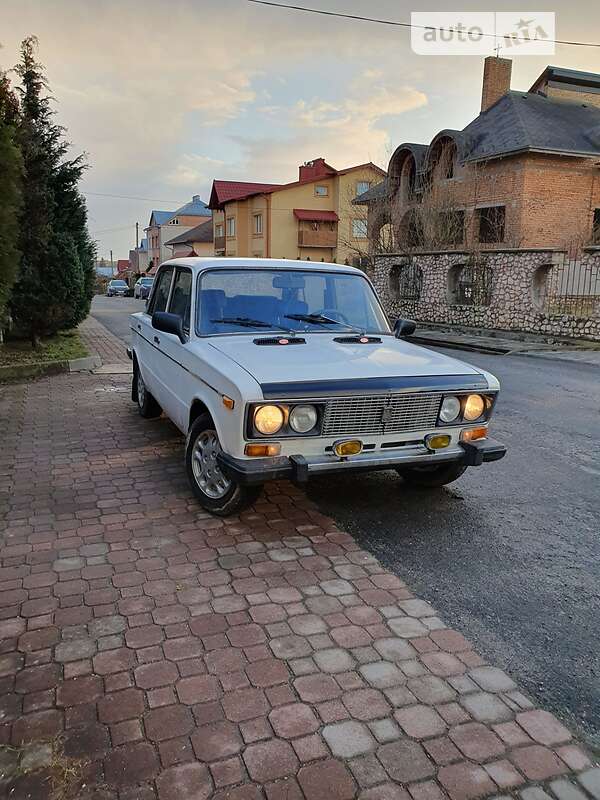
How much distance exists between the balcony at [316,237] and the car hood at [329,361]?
43939 mm

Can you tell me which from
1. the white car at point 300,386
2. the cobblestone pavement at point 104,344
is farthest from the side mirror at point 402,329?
the cobblestone pavement at point 104,344

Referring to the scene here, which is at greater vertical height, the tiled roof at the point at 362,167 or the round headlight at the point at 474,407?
the tiled roof at the point at 362,167

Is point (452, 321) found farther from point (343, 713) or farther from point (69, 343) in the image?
point (343, 713)

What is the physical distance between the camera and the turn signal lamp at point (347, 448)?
13.2 ft

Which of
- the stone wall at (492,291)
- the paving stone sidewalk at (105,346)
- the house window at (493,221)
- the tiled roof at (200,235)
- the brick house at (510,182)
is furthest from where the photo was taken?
the tiled roof at (200,235)

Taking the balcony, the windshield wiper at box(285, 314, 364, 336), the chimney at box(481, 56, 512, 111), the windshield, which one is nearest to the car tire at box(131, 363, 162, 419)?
the windshield

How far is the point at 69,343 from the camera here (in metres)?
14.2

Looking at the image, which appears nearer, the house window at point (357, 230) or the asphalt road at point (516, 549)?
the asphalt road at point (516, 549)

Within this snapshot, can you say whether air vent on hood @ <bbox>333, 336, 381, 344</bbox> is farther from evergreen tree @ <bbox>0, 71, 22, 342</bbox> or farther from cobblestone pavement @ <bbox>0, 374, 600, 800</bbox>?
evergreen tree @ <bbox>0, 71, 22, 342</bbox>

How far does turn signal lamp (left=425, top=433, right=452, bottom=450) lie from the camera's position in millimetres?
4312

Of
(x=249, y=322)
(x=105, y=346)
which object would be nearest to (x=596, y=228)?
(x=105, y=346)

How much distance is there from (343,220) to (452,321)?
28372 mm

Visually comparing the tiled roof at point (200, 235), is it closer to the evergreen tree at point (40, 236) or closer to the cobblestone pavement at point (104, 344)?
the cobblestone pavement at point (104, 344)

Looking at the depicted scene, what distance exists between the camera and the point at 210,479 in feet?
14.9
